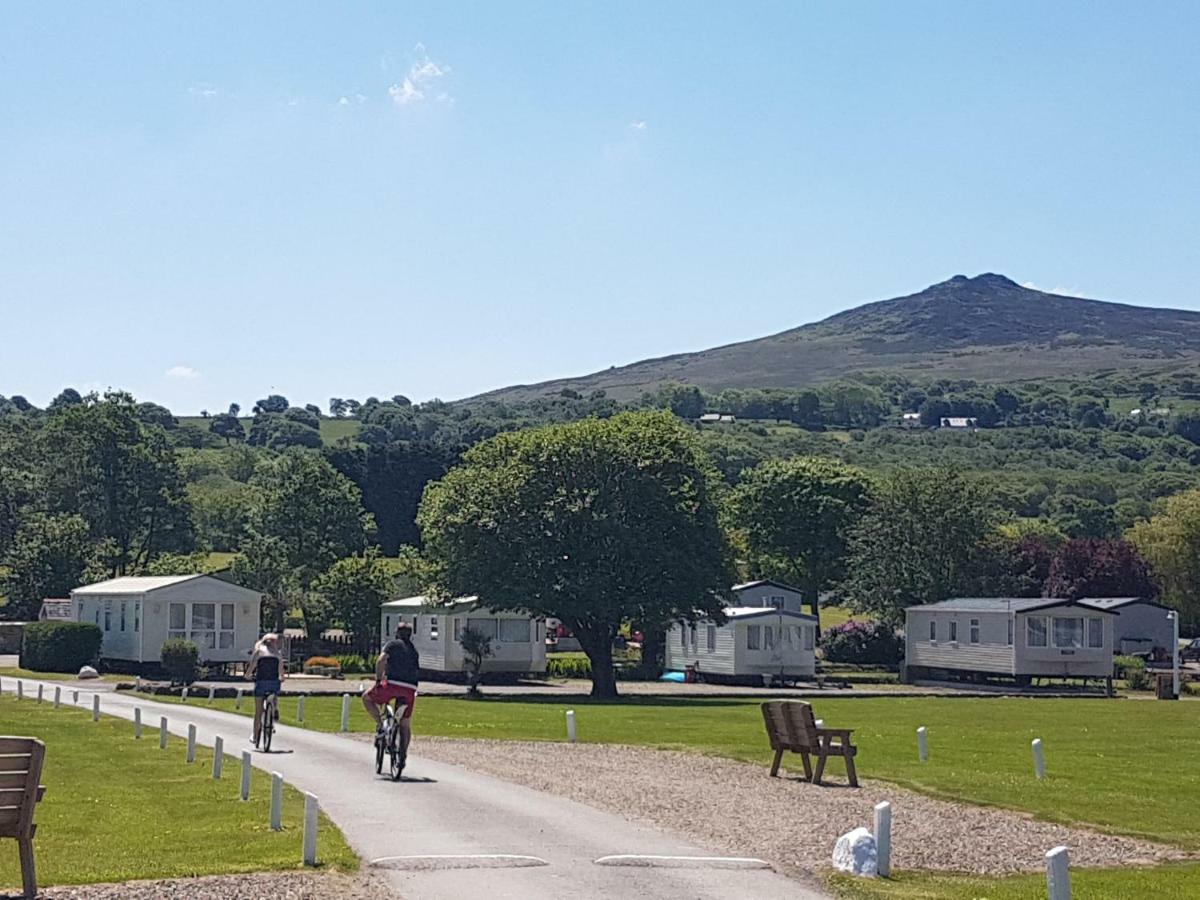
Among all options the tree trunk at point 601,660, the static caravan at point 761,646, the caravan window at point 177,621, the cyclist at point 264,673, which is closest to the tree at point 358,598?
the caravan window at point 177,621

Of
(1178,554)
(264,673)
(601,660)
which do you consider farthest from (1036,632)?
(264,673)

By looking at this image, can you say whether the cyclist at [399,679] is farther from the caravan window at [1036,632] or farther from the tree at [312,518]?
the tree at [312,518]

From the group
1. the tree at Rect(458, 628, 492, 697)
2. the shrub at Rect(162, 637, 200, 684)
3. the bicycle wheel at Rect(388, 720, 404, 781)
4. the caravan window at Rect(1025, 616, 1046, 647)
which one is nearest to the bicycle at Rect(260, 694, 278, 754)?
the bicycle wheel at Rect(388, 720, 404, 781)

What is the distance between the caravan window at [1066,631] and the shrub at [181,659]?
→ 1355 inches

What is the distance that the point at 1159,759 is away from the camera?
2850cm

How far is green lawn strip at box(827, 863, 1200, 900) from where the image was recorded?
43.4ft

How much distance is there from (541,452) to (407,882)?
42.3 m

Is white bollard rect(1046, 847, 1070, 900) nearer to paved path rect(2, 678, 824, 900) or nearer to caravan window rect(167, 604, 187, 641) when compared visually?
paved path rect(2, 678, 824, 900)

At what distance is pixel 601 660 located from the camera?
54.1 meters

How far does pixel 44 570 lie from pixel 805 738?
61.8m

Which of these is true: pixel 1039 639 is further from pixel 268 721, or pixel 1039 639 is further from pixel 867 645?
pixel 268 721

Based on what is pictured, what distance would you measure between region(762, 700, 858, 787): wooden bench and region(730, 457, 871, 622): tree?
229 ft

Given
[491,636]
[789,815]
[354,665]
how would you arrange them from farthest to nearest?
[354,665] < [491,636] < [789,815]

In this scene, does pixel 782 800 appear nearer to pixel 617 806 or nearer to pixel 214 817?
pixel 617 806
